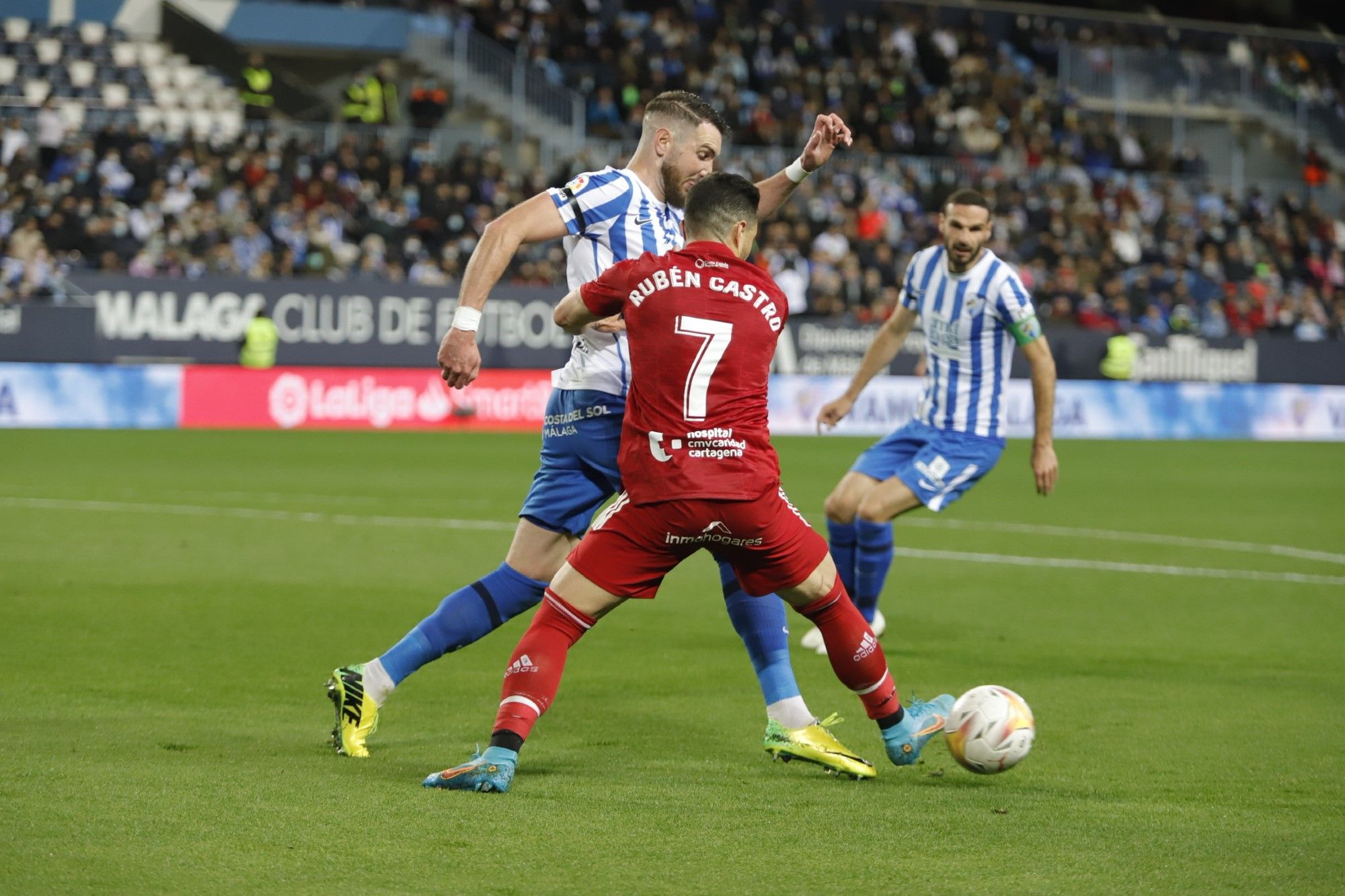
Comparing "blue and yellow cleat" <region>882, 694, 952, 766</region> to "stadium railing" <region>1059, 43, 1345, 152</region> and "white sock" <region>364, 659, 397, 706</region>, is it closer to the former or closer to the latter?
"white sock" <region>364, 659, 397, 706</region>

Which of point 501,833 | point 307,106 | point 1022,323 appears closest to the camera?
point 501,833

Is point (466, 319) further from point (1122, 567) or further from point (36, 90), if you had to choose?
point (36, 90)

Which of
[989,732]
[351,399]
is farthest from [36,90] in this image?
[989,732]

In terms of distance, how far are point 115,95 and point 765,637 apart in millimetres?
26420

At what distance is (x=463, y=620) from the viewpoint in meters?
5.73

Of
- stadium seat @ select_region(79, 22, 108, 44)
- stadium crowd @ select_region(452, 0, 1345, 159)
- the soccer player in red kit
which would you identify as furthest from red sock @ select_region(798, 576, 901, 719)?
stadium seat @ select_region(79, 22, 108, 44)

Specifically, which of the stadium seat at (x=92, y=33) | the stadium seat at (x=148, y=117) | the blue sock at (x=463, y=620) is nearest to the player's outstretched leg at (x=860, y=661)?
the blue sock at (x=463, y=620)

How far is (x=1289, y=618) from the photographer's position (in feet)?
31.1

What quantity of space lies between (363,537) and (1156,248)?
24.6m

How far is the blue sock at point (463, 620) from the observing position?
573cm

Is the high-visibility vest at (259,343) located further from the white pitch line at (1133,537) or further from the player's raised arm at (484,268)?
the player's raised arm at (484,268)

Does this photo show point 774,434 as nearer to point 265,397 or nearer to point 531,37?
point 265,397

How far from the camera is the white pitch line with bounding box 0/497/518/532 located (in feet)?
43.0

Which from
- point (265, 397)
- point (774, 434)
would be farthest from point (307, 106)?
point (774, 434)
